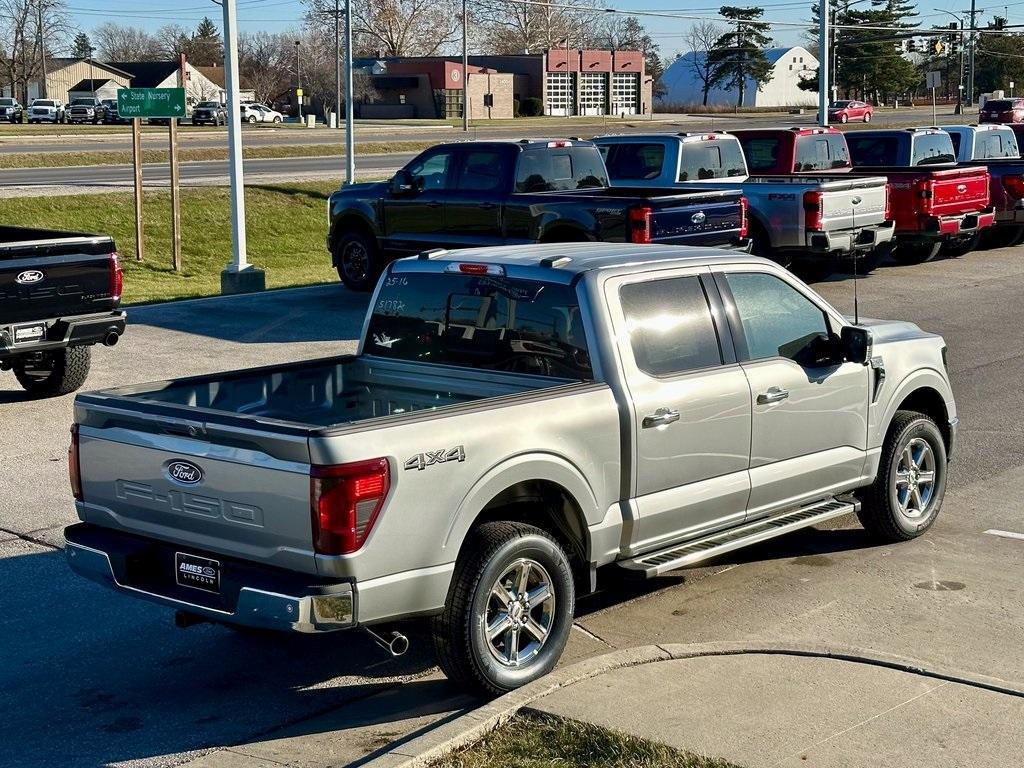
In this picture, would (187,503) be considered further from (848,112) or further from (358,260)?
(848,112)

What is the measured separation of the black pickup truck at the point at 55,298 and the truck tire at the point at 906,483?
677 centimetres

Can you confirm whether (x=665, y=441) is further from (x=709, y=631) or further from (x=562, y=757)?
(x=562, y=757)

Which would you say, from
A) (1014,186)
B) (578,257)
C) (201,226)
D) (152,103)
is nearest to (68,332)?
Answer: (578,257)

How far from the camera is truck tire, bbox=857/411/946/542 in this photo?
25.6ft

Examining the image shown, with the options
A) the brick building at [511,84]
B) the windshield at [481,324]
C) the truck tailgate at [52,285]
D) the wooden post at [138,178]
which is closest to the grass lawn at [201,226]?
the wooden post at [138,178]

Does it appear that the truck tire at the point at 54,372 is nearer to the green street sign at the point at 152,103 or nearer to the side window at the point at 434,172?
the side window at the point at 434,172

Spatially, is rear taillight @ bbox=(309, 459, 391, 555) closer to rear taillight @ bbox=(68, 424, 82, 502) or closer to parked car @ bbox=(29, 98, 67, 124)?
rear taillight @ bbox=(68, 424, 82, 502)

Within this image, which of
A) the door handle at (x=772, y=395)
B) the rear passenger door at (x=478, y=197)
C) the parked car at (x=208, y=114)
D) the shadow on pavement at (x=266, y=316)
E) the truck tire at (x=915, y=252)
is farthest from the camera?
the parked car at (x=208, y=114)

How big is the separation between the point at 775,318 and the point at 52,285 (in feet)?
21.8

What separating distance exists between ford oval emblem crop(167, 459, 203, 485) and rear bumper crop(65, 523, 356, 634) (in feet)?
0.97

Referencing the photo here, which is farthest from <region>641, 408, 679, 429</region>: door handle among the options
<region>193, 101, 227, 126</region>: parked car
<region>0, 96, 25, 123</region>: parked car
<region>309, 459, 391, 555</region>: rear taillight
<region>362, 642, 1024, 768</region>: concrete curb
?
<region>0, 96, 25, 123</region>: parked car

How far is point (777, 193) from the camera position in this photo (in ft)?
63.5

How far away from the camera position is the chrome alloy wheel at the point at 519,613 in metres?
5.71

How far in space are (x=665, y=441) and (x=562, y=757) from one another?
185 cm
